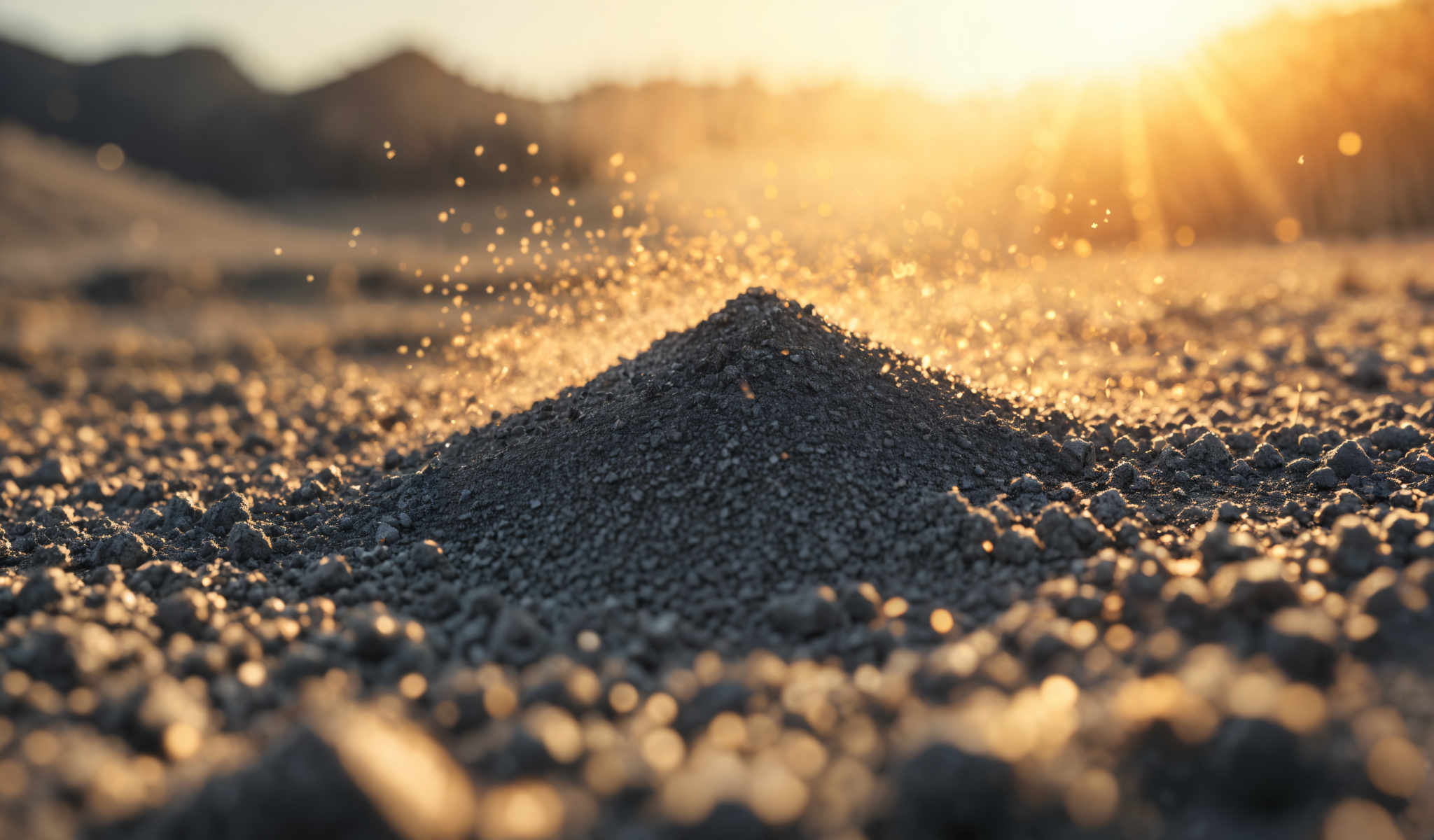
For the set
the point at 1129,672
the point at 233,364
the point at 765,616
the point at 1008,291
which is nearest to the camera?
the point at 1129,672

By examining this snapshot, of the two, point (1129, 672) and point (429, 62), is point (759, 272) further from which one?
point (429, 62)

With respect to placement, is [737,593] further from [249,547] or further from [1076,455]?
[249,547]

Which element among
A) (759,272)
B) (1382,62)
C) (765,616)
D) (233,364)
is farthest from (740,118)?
(765,616)

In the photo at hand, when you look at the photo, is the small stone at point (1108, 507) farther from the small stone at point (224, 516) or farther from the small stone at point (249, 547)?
the small stone at point (224, 516)

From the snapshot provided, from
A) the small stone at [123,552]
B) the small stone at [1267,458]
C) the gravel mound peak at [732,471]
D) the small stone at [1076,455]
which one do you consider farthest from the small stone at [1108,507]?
the small stone at [123,552]

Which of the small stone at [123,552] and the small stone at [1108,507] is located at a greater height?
the small stone at [123,552]

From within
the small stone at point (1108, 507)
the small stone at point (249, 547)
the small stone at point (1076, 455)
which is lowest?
the small stone at point (1108, 507)
